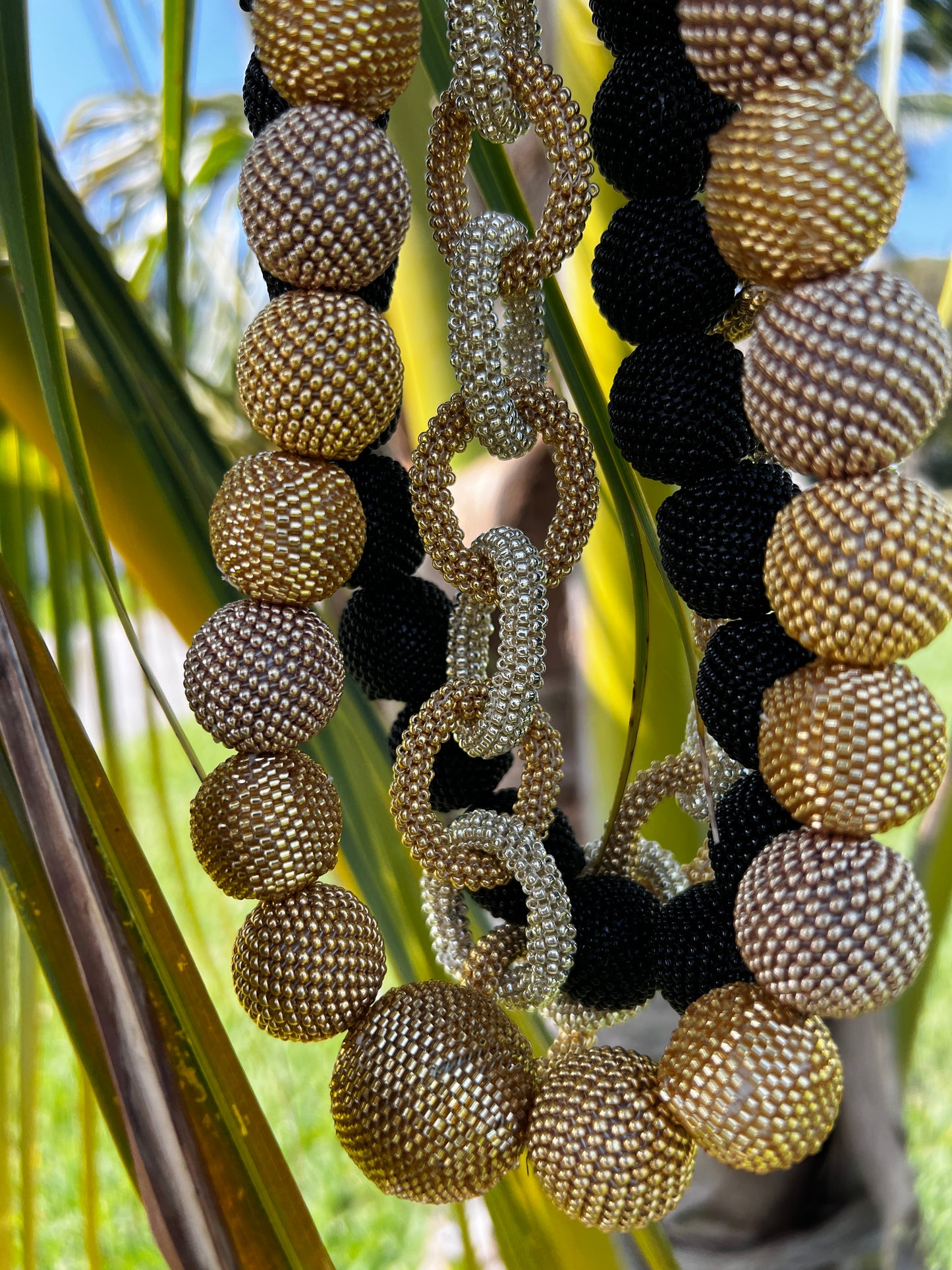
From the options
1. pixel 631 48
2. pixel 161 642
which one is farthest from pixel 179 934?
pixel 161 642

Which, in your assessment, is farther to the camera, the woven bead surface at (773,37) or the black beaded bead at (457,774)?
the black beaded bead at (457,774)

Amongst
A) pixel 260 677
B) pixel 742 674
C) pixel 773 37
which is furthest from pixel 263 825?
pixel 773 37

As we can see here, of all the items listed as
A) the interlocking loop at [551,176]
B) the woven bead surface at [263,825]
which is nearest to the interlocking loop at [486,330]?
the interlocking loop at [551,176]

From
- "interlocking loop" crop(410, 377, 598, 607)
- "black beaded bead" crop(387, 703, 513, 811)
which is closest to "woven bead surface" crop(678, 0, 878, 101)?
"interlocking loop" crop(410, 377, 598, 607)

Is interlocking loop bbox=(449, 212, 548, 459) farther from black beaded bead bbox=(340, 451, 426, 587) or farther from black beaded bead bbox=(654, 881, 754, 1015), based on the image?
black beaded bead bbox=(654, 881, 754, 1015)

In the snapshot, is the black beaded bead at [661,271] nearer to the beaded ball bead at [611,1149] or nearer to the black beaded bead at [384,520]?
the black beaded bead at [384,520]

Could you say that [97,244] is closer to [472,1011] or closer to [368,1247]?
[472,1011]
